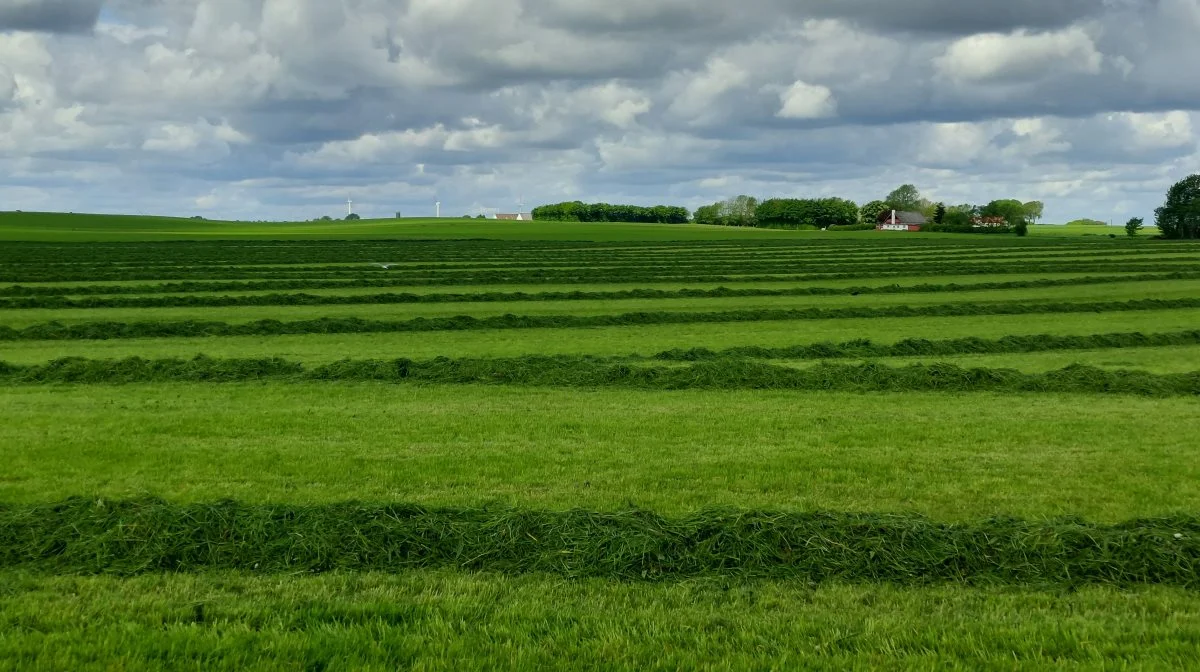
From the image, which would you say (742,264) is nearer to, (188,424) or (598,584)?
(188,424)

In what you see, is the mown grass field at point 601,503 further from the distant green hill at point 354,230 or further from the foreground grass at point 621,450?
the distant green hill at point 354,230

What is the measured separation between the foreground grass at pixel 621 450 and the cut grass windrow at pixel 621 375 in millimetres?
867

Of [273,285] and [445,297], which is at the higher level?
[273,285]

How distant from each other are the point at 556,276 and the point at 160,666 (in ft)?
145

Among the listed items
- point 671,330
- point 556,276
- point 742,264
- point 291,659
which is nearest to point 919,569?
point 291,659

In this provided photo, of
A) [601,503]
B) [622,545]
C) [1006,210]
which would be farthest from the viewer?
[1006,210]

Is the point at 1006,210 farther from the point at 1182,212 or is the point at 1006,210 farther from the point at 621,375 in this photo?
the point at 621,375

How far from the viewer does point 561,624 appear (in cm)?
635

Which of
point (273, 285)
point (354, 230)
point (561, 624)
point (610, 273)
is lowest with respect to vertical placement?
point (561, 624)

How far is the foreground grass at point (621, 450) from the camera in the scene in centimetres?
1013

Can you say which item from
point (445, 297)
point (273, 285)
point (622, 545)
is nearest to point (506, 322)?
point (445, 297)

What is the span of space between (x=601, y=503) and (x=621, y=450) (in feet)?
8.11

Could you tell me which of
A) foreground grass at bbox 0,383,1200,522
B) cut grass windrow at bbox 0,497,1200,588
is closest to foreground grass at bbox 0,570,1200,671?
cut grass windrow at bbox 0,497,1200,588

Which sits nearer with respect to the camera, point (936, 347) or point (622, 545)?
point (622, 545)
